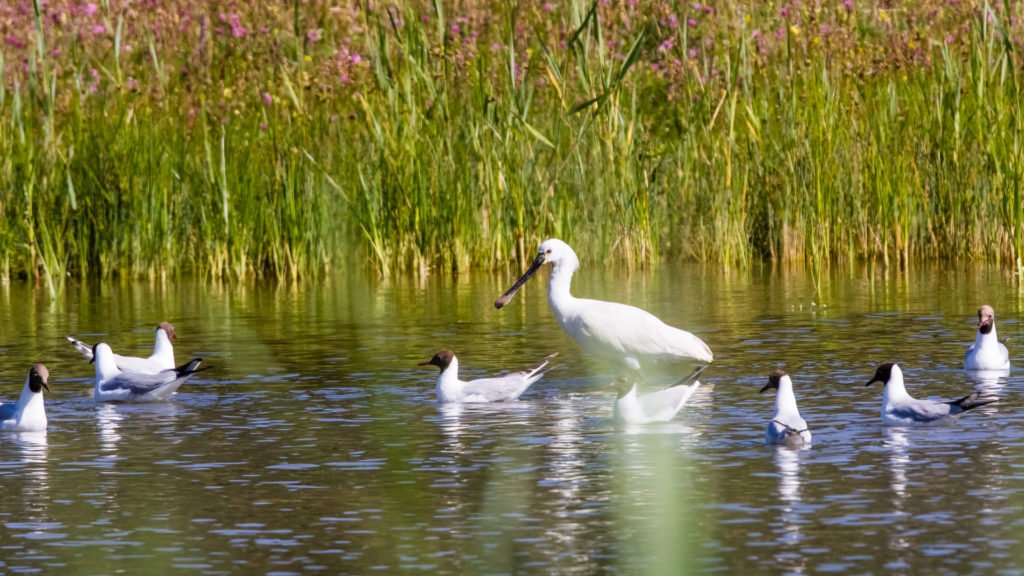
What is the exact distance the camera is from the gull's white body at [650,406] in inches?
383

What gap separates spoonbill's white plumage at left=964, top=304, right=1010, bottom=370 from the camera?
1127 cm

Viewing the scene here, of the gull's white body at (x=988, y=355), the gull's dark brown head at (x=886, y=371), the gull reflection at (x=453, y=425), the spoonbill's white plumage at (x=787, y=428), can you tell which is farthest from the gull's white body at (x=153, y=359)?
the gull's white body at (x=988, y=355)

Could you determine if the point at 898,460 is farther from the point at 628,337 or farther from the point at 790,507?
the point at 628,337

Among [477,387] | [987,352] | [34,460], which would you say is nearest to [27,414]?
[34,460]

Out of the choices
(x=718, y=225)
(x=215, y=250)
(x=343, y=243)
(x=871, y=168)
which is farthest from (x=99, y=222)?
(x=871, y=168)

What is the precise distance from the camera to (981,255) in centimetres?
1828

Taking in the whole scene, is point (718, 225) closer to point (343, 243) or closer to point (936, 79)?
point (936, 79)

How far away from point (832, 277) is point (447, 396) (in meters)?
7.86

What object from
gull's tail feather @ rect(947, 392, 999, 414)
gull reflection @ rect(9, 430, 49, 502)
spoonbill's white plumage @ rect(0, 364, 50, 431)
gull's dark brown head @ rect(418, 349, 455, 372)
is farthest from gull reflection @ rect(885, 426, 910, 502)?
spoonbill's white plumage @ rect(0, 364, 50, 431)

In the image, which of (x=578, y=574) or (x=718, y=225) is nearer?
(x=578, y=574)

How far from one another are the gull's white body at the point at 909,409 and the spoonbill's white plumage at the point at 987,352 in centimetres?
196

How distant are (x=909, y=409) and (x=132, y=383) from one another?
15.1 feet

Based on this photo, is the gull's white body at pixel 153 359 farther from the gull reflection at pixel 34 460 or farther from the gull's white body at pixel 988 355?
the gull's white body at pixel 988 355

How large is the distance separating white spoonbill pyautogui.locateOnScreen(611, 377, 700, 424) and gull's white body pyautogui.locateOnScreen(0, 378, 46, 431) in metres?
3.00
